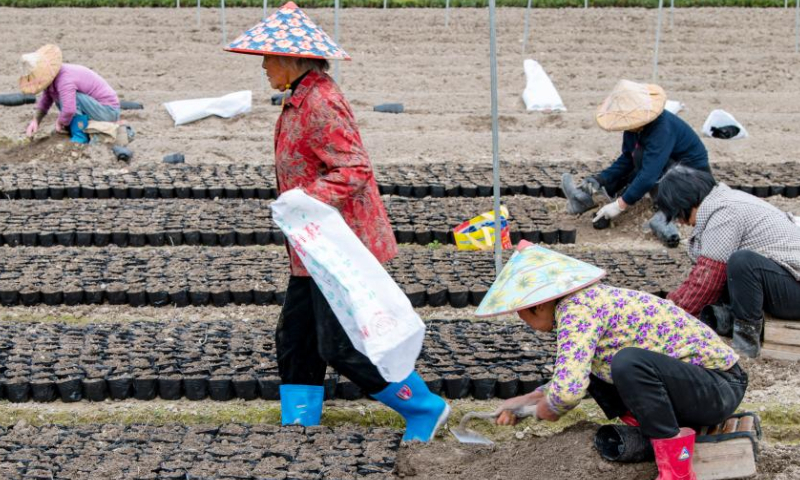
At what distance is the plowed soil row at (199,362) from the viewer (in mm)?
5199

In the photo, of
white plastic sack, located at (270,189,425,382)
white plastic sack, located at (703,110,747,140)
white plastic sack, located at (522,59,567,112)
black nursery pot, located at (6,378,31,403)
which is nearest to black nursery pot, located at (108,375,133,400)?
black nursery pot, located at (6,378,31,403)

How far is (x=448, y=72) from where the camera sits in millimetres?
14586

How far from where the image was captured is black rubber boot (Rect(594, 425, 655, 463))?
3.98 m

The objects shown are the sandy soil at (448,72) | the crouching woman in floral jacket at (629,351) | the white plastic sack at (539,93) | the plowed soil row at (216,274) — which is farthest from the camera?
the white plastic sack at (539,93)

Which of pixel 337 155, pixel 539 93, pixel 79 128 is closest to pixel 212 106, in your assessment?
pixel 79 128

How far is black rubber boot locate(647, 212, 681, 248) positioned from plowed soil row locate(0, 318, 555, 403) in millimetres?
2268

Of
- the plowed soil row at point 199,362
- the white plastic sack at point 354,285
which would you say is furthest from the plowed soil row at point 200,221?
the white plastic sack at point 354,285

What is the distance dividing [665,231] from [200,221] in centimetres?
357

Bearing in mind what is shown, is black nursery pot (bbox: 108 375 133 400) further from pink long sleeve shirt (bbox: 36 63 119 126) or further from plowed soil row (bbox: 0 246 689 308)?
pink long sleeve shirt (bbox: 36 63 119 126)

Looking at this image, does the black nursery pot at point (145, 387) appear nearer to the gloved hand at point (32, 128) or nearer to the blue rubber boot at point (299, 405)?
the blue rubber boot at point (299, 405)

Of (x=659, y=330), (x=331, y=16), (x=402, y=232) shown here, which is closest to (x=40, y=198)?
(x=402, y=232)

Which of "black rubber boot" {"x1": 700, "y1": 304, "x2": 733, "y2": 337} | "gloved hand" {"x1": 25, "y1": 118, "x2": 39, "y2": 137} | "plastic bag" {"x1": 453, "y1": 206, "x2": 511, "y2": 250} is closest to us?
"black rubber boot" {"x1": 700, "y1": 304, "x2": 733, "y2": 337}

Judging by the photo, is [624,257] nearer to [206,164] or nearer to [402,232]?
[402,232]

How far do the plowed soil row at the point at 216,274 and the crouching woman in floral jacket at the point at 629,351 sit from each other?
8.68 feet
